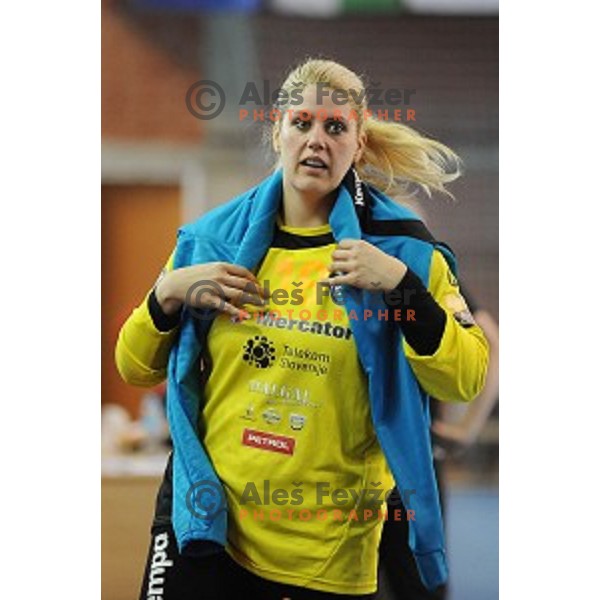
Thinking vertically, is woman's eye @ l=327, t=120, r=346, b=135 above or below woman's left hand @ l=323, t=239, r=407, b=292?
above

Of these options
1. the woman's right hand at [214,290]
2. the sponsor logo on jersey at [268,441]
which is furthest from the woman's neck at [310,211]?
the sponsor logo on jersey at [268,441]

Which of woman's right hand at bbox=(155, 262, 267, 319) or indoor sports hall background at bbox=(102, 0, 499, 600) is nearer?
woman's right hand at bbox=(155, 262, 267, 319)

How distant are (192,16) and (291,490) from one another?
0.72 meters

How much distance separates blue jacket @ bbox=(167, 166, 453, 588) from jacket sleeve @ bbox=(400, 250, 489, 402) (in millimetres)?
26

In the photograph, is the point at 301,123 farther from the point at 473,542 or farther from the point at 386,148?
the point at 473,542

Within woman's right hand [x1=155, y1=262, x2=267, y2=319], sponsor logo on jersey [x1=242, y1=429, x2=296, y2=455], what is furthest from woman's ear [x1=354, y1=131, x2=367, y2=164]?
sponsor logo on jersey [x1=242, y1=429, x2=296, y2=455]

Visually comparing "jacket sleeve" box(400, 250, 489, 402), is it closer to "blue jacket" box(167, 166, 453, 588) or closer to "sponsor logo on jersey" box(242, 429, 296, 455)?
"blue jacket" box(167, 166, 453, 588)

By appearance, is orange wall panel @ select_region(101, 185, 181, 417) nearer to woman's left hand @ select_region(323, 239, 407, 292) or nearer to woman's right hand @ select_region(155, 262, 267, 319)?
woman's right hand @ select_region(155, 262, 267, 319)

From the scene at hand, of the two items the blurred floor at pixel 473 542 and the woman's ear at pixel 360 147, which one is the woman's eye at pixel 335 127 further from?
the blurred floor at pixel 473 542

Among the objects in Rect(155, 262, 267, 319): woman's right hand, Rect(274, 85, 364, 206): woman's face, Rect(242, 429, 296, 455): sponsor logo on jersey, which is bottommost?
Rect(242, 429, 296, 455): sponsor logo on jersey

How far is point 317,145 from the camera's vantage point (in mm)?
1620

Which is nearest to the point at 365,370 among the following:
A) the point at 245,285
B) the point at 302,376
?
the point at 302,376

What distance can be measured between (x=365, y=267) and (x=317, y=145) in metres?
0.19

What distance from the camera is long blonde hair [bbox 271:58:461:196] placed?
5.47ft
